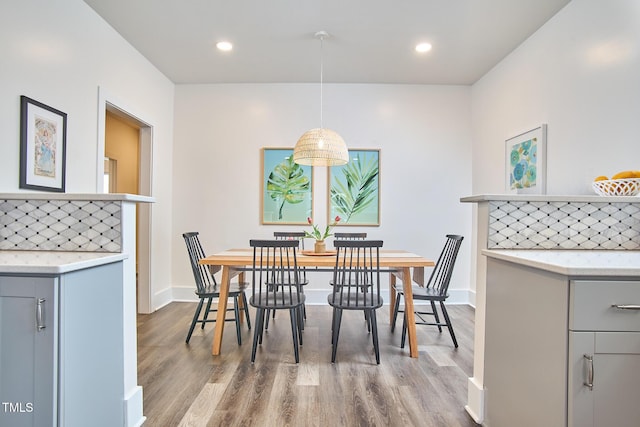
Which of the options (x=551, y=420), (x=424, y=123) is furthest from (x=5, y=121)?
(x=424, y=123)

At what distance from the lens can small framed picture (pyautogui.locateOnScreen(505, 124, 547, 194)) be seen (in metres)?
2.84

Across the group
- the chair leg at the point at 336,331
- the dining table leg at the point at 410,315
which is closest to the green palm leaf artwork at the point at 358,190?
the dining table leg at the point at 410,315

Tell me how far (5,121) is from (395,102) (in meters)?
3.70

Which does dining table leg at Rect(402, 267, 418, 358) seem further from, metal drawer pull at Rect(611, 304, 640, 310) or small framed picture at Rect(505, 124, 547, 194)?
metal drawer pull at Rect(611, 304, 640, 310)

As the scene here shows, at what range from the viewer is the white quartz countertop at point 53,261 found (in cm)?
116

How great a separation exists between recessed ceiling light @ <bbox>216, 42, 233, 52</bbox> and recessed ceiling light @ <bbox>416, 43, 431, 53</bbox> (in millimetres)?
1846

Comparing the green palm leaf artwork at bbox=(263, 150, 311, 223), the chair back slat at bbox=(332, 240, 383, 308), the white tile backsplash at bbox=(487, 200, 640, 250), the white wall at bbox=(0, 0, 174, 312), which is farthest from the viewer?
the green palm leaf artwork at bbox=(263, 150, 311, 223)

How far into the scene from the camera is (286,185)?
410cm

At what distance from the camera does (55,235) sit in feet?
5.31

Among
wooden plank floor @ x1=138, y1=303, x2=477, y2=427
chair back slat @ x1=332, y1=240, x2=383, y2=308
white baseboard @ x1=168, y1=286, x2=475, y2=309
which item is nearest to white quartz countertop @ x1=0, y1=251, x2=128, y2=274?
wooden plank floor @ x1=138, y1=303, x2=477, y2=427

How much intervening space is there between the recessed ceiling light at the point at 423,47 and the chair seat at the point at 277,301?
2.63 metres

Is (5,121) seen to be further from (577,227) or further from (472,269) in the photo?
(472,269)

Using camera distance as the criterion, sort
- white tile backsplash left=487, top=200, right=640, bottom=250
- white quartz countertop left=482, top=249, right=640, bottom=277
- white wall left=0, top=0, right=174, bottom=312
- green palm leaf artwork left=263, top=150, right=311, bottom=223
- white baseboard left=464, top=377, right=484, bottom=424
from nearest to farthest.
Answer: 1. white quartz countertop left=482, top=249, right=640, bottom=277
2. white tile backsplash left=487, top=200, right=640, bottom=250
3. white baseboard left=464, top=377, right=484, bottom=424
4. white wall left=0, top=0, right=174, bottom=312
5. green palm leaf artwork left=263, top=150, right=311, bottom=223

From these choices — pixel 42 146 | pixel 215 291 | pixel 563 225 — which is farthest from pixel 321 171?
pixel 563 225
